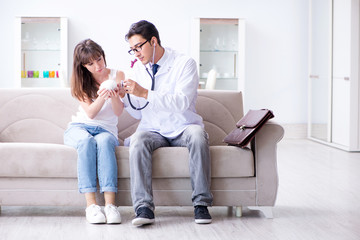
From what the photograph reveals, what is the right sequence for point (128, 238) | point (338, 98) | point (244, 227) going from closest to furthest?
1. point (128, 238)
2. point (244, 227)
3. point (338, 98)

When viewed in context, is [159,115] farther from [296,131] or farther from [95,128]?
[296,131]

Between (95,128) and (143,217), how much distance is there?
2.21ft

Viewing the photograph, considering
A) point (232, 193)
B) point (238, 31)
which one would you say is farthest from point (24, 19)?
point (232, 193)

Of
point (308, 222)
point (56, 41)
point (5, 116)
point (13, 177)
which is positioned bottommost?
point (308, 222)

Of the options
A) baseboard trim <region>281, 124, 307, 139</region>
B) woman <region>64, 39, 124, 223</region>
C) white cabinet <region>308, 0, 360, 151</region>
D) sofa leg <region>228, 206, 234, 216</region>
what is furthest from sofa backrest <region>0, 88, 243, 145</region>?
baseboard trim <region>281, 124, 307, 139</region>

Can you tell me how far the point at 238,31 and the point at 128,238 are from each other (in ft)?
16.7

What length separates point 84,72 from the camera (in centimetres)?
350

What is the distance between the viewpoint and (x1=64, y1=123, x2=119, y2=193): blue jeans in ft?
10.3

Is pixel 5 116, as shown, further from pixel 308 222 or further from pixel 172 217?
pixel 308 222

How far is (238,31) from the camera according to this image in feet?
24.7

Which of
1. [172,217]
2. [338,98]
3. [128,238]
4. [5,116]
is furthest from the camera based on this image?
[338,98]

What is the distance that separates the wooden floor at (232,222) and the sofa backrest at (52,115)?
1.60 ft

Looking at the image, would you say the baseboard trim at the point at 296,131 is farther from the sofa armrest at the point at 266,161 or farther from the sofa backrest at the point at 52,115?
the sofa armrest at the point at 266,161

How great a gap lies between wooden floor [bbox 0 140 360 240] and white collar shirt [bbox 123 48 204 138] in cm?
51
